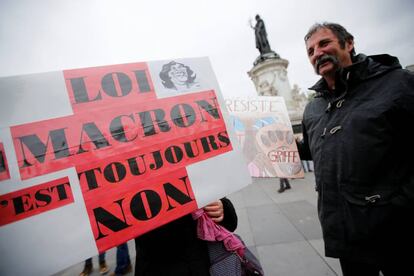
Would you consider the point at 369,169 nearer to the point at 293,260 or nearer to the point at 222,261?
the point at 222,261

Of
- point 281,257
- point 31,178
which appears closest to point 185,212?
point 31,178

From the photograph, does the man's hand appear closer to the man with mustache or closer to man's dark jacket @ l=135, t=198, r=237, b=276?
man's dark jacket @ l=135, t=198, r=237, b=276

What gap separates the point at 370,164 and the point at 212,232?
3.30ft

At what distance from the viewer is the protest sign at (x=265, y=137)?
183 centimetres

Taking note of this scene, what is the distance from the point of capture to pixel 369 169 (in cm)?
126

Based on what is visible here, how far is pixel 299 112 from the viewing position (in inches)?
522

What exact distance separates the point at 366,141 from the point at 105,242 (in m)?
1.50

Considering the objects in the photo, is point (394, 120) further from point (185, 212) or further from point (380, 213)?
point (185, 212)

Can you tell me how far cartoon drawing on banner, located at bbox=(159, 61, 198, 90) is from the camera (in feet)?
4.06

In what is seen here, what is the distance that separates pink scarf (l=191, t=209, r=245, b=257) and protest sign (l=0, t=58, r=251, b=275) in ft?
0.54

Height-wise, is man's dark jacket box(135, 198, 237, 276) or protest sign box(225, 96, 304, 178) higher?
protest sign box(225, 96, 304, 178)

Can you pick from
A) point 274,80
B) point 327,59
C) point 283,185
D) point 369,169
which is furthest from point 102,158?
point 274,80

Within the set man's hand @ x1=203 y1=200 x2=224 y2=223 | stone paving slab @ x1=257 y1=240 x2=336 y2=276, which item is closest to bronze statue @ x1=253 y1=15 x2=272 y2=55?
stone paving slab @ x1=257 y1=240 x2=336 y2=276

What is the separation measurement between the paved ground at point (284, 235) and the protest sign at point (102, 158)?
2319 mm
